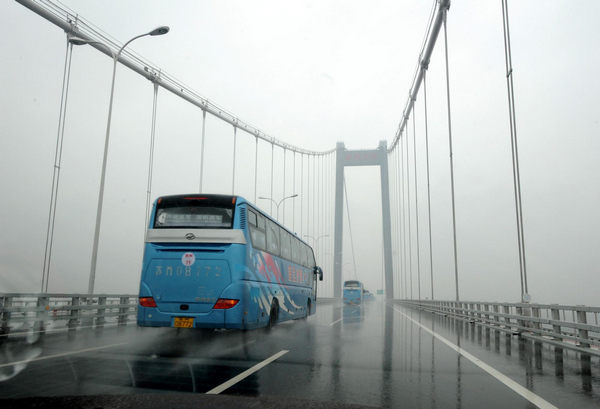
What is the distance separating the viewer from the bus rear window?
9337mm

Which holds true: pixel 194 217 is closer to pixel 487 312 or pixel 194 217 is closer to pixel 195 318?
pixel 195 318

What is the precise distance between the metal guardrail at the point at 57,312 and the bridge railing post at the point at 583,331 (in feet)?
35.5

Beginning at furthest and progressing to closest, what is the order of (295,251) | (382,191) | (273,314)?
(382,191) → (295,251) → (273,314)

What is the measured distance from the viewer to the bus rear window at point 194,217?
368 inches

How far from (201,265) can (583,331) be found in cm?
710

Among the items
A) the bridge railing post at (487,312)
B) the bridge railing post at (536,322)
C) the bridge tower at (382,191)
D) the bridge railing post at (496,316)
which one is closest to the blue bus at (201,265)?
the bridge railing post at (536,322)

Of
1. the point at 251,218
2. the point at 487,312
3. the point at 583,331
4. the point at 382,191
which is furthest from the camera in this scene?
the point at 382,191

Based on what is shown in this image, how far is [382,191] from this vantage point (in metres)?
54.7

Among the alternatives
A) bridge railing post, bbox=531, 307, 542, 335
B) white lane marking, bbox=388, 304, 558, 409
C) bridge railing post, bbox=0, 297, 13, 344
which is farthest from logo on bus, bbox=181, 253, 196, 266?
bridge railing post, bbox=531, 307, 542, 335

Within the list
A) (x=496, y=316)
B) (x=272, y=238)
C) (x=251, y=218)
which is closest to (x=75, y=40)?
(x=272, y=238)

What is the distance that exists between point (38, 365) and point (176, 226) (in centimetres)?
374

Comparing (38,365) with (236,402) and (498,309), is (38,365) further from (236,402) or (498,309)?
(498,309)

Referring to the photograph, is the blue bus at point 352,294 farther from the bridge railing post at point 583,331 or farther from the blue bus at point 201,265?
the bridge railing post at point 583,331

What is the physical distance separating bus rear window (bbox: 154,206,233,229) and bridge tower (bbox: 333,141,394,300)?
44.3m
